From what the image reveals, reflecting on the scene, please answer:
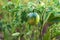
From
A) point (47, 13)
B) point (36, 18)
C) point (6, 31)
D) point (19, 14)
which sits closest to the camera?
point (36, 18)

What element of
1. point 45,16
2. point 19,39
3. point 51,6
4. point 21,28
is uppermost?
point 51,6

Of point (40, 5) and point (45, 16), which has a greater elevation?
point (40, 5)

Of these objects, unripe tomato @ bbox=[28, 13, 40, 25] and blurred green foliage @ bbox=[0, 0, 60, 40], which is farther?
blurred green foliage @ bbox=[0, 0, 60, 40]

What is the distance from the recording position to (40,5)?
160 cm

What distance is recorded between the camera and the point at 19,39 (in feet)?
6.12

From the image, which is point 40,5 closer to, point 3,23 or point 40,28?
point 40,28

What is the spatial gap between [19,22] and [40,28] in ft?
0.74

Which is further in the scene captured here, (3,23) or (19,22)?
(3,23)

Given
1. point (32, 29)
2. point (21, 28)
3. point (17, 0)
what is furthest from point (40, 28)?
point (17, 0)

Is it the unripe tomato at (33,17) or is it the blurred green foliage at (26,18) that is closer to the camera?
the unripe tomato at (33,17)

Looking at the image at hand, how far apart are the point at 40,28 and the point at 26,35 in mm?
159

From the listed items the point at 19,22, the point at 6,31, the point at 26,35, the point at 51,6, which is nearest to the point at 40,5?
the point at 51,6

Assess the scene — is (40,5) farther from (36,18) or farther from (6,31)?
(6,31)

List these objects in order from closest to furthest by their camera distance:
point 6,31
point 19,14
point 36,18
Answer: point 36,18
point 19,14
point 6,31
